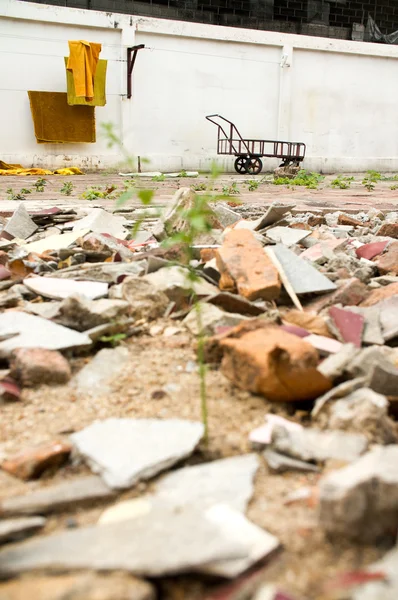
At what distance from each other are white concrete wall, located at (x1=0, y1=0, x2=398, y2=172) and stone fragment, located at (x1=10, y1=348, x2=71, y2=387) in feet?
35.8

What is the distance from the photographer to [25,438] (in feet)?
5.11

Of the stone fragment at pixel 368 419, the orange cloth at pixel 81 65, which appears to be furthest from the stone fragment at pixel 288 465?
the orange cloth at pixel 81 65

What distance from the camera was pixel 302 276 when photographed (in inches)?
99.3

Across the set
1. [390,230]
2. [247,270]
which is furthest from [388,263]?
[390,230]

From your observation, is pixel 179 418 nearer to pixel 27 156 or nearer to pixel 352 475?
pixel 352 475

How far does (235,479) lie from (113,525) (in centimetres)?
31

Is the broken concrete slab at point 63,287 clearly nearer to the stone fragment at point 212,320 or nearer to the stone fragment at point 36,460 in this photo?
the stone fragment at point 212,320

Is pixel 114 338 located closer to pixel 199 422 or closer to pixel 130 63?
pixel 199 422

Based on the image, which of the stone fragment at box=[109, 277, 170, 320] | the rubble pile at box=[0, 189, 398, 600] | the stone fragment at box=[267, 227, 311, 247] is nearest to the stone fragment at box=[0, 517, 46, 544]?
the rubble pile at box=[0, 189, 398, 600]

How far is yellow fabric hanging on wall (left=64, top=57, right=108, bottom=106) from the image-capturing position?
11.9 meters

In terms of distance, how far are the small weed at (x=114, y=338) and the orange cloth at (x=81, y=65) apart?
10.6 metres

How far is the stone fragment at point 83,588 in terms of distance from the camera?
924mm

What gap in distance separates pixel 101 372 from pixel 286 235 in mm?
1820

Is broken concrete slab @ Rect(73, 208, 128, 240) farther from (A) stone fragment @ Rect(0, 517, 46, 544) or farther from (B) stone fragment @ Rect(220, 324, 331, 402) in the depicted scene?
(A) stone fragment @ Rect(0, 517, 46, 544)
